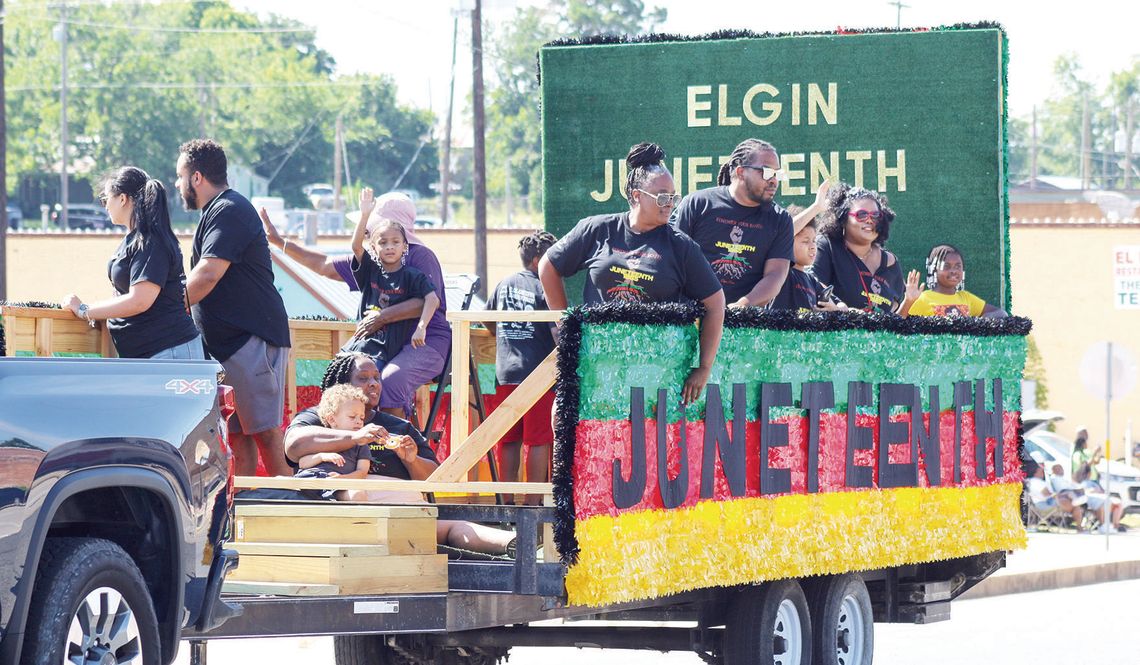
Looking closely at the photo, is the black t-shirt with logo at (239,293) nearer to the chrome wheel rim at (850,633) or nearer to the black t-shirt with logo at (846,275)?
the chrome wheel rim at (850,633)

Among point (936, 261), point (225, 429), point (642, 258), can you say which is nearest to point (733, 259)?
point (642, 258)

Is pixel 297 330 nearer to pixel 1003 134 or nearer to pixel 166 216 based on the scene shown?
pixel 166 216

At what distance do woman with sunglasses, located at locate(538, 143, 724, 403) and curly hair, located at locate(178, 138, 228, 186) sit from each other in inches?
60.2

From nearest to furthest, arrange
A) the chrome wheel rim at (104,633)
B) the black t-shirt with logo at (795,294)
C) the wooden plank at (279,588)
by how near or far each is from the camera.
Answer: the chrome wheel rim at (104,633)
the wooden plank at (279,588)
the black t-shirt with logo at (795,294)

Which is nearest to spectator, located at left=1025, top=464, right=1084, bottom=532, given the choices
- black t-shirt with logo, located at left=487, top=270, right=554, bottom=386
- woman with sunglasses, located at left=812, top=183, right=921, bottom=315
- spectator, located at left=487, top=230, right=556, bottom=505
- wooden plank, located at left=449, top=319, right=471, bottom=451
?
woman with sunglasses, located at left=812, top=183, right=921, bottom=315

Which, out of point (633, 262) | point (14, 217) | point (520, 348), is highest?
point (14, 217)

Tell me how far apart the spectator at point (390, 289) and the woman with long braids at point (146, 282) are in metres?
1.31

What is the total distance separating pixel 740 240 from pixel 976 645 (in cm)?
531

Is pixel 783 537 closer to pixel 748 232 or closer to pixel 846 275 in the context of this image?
pixel 748 232

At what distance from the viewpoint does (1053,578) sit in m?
18.5

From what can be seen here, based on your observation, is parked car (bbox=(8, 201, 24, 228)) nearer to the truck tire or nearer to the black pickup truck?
the black pickup truck

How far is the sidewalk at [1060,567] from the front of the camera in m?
17.8

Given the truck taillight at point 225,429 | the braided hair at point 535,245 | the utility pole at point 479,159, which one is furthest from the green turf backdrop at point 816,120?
the utility pole at point 479,159

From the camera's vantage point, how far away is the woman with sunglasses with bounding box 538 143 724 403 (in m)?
8.05
